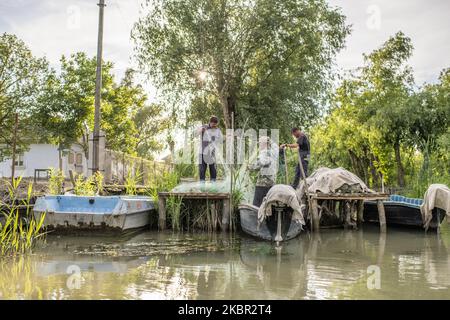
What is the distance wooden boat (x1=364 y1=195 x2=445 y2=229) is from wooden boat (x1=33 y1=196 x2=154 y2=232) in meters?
6.93

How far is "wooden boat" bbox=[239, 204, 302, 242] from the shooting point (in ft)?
33.3

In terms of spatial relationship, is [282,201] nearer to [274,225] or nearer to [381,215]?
[274,225]

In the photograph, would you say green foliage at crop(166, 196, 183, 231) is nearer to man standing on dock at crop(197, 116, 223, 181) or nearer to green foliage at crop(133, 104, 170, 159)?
man standing on dock at crop(197, 116, 223, 181)

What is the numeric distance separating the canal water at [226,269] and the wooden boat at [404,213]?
2029 millimetres

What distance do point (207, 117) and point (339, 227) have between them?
10469mm

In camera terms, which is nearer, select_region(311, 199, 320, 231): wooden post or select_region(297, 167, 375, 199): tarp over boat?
select_region(311, 199, 320, 231): wooden post

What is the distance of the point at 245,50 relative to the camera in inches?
869

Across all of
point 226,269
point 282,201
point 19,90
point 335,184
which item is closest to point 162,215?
point 282,201

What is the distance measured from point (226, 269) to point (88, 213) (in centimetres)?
462

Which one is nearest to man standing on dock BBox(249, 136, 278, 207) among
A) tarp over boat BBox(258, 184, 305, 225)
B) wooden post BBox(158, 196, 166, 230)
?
tarp over boat BBox(258, 184, 305, 225)

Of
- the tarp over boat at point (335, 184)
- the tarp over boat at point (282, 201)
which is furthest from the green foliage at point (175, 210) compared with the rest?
the tarp over boat at point (335, 184)

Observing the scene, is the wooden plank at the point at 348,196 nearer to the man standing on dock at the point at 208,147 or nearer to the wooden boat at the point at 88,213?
the man standing on dock at the point at 208,147

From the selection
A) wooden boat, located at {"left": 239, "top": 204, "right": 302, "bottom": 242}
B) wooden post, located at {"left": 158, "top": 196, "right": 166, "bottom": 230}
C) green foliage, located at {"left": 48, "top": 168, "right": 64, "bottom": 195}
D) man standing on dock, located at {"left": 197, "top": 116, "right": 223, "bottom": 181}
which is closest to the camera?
wooden boat, located at {"left": 239, "top": 204, "right": 302, "bottom": 242}

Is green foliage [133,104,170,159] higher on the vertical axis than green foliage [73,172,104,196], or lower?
higher
